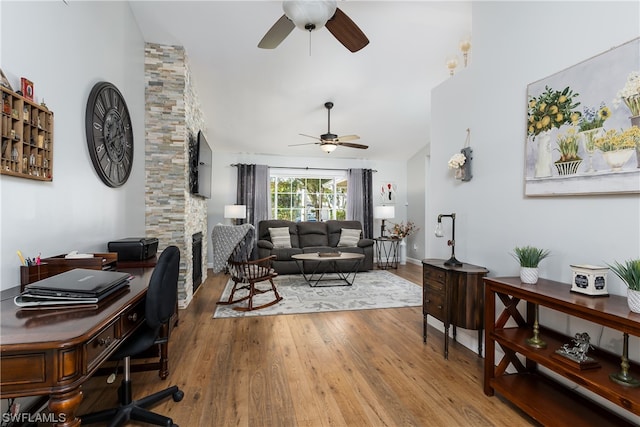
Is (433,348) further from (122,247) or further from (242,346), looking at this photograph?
(122,247)

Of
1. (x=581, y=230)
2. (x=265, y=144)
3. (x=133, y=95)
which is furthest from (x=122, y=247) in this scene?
(x=265, y=144)

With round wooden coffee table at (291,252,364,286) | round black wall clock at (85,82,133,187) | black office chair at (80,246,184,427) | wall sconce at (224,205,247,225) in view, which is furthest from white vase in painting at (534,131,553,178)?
wall sconce at (224,205,247,225)

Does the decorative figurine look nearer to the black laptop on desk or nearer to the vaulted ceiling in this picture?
the black laptop on desk

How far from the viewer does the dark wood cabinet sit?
2.36 meters

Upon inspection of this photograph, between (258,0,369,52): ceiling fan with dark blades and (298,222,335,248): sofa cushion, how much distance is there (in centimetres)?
430

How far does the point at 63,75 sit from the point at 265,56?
2311mm

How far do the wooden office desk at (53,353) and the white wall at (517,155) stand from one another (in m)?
2.46

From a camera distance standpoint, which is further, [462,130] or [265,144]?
[265,144]

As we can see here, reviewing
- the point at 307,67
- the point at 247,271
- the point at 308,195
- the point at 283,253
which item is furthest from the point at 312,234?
the point at 307,67

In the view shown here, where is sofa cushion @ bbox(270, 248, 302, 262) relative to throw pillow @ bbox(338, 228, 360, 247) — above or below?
below

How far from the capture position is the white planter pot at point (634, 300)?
129cm

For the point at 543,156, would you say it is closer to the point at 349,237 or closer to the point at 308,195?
the point at 349,237

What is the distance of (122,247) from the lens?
249cm

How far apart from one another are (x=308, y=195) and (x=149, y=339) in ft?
18.7
